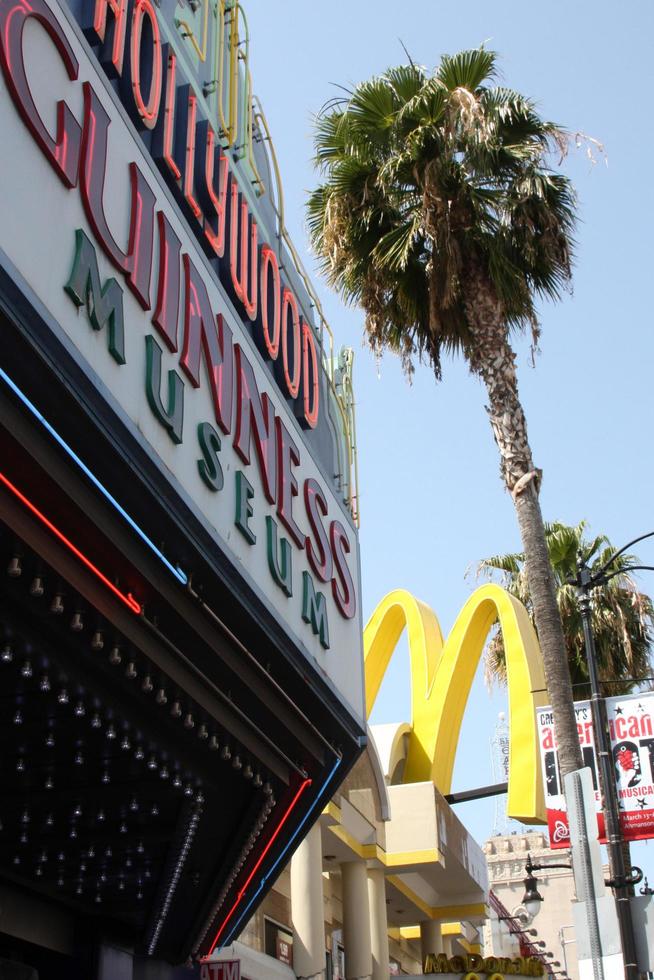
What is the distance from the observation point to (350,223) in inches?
730

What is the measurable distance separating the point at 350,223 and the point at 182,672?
11216 millimetres

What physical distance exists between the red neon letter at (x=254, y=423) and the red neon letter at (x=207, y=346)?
0.21 m

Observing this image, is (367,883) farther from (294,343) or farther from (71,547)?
(71,547)

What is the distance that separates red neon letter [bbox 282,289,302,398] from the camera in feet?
37.9

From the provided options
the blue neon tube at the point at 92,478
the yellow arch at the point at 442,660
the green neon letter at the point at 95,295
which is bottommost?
the blue neon tube at the point at 92,478

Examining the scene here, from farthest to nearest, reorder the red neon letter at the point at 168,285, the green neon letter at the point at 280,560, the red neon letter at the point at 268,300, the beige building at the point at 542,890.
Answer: the beige building at the point at 542,890 < the red neon letter at the point at 268,300 < the green neon letter at the point at 280,560 < the red neon letter at the point at 168,285

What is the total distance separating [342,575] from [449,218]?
7.44m

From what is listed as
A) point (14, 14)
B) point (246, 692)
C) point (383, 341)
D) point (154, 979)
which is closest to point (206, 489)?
point (246, 692)

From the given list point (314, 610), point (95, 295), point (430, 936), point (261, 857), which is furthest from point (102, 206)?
point (430, 936)

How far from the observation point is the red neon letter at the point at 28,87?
6832 mm

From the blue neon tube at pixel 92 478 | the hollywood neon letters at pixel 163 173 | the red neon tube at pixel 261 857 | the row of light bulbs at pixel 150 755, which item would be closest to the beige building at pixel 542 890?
the red neon tube at pixel 261 857

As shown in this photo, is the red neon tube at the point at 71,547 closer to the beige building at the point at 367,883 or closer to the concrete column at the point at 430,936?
the beige building at the point at 367,883

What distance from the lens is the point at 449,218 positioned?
58.5 feet

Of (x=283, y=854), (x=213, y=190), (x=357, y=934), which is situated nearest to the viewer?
(x=213, y=190)
